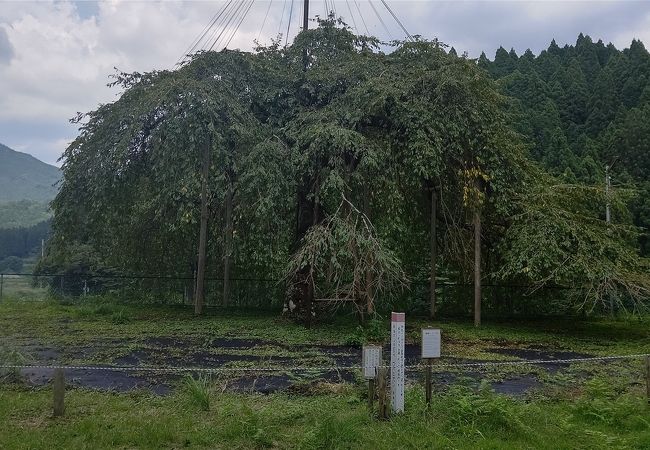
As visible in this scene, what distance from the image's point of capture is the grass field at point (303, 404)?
175 inches

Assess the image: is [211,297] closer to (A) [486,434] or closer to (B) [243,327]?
(B) [243,327]

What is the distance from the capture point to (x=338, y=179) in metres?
11.0

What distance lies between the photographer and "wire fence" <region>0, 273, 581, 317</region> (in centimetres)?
1572

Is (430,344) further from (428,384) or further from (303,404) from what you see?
(303,404)

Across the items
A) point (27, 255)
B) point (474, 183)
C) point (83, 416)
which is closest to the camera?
point (83, 416)

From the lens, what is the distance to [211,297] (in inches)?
683

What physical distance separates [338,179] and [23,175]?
176 m

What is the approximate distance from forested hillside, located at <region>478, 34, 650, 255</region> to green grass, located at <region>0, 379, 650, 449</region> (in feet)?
74.3

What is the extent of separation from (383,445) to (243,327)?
7777 millimetres

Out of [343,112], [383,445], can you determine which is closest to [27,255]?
[343,112]

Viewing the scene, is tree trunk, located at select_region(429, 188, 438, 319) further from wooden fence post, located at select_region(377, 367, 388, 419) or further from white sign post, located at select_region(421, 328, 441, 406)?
wooden fence post, located at select_region(377, 367, 388, 419)

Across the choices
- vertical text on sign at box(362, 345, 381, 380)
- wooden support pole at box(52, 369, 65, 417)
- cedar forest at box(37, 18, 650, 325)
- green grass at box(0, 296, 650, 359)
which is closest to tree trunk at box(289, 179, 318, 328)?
cedar forest at box(37, 18, 650, 325)

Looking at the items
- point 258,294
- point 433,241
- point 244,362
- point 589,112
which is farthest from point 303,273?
point 589,112

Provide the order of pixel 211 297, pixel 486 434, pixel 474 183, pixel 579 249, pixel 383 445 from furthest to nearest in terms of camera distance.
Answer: pixel 211 297 < pixel 474 183 < pixel 579 249 < pixel 486 434 < pixel 383 445
